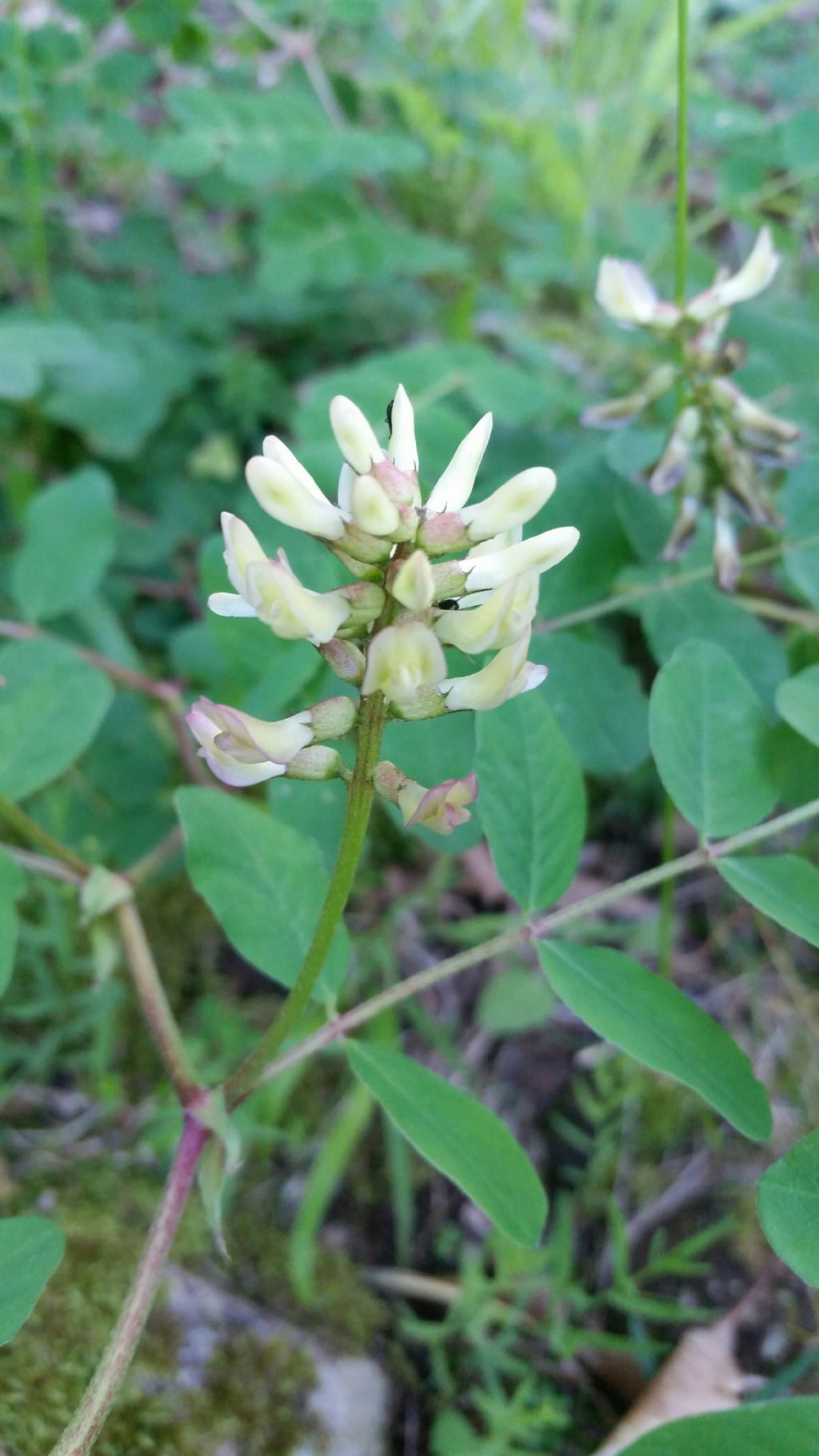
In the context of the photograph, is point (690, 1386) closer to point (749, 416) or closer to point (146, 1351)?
point (146, 1351)

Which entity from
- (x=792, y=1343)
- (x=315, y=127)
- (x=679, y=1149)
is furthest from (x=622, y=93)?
(x=792, y=1343)

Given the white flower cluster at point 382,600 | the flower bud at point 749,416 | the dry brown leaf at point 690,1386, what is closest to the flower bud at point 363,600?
the white flower cluster at point 382,600

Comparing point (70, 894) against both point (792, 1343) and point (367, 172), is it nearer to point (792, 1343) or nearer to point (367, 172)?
point (792, 1343)

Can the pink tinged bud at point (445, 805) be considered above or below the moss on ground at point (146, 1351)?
above

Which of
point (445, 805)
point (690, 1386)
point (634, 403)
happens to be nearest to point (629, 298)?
point (634, 403)

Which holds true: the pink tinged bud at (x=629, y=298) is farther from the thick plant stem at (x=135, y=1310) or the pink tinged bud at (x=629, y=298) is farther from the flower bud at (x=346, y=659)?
the thick plant stem at (x=135, y=1310)

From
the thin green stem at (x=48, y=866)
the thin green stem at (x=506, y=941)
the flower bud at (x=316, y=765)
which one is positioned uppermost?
the flower bud at (x=316, y=765)

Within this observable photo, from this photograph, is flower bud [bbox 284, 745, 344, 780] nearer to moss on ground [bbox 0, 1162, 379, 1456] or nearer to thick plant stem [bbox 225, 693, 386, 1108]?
thick plant stem [bbox 225, 693, 386, 1108]


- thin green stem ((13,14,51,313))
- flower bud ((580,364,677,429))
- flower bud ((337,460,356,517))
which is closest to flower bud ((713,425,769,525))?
flower bud ((580,364,677,429))
